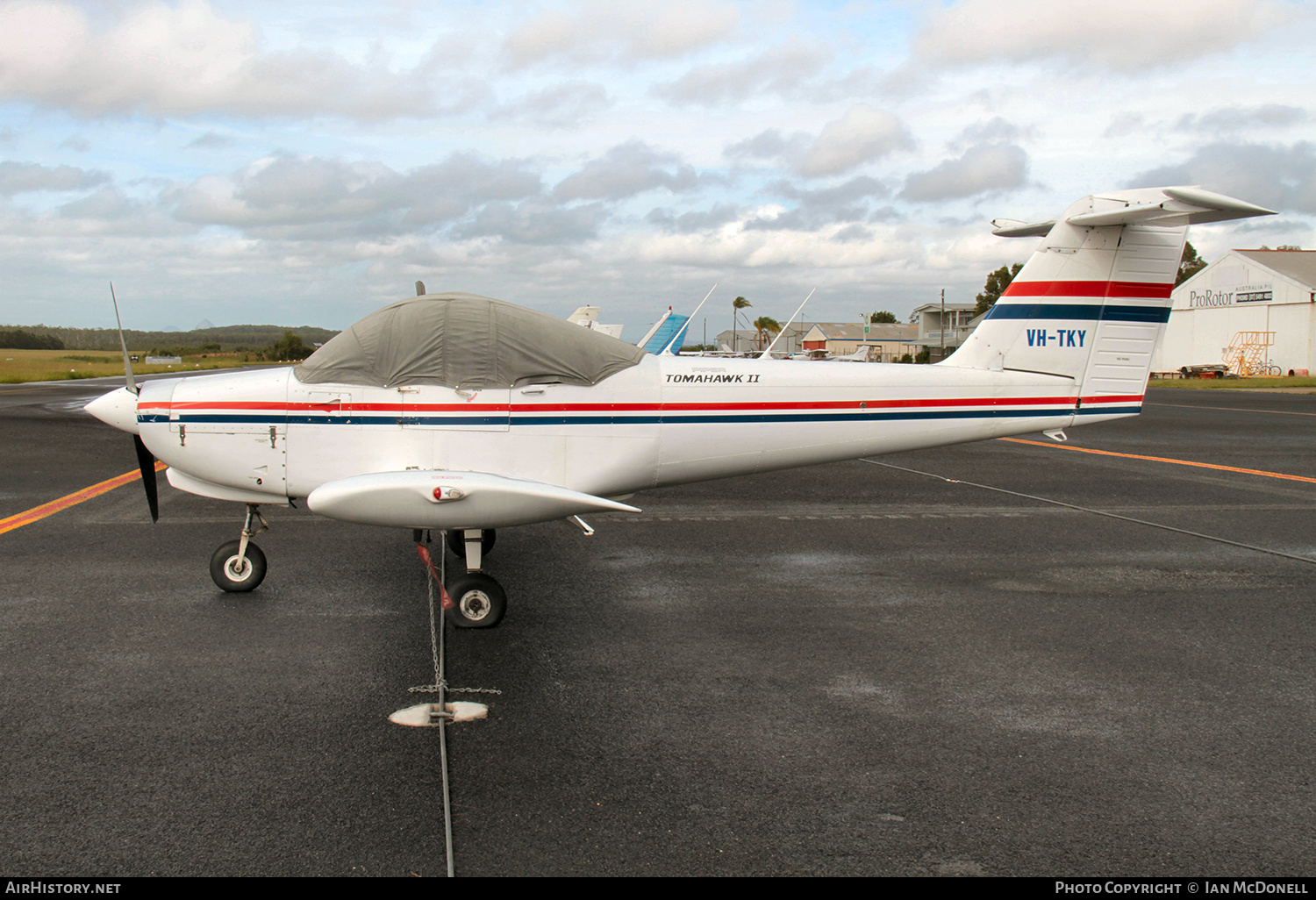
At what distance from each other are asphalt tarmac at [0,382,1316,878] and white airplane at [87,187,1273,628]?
81 centimetres

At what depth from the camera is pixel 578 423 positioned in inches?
221

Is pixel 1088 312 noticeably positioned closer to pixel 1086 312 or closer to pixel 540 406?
pixel 1086 312

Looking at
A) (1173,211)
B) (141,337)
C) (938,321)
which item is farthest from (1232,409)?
(141,337)

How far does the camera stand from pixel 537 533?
8180 millimetres

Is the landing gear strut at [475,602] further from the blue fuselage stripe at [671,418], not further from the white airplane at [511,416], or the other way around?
the blue fuselage stripe at [671,418]

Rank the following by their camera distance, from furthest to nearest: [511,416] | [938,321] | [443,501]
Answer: [938,321] → [511,416] → [443,501]

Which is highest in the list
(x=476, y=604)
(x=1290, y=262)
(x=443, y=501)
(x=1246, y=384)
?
(x=1290, y=262)

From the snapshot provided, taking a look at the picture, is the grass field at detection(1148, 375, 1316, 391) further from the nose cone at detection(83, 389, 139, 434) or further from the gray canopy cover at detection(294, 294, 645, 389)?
the nose cone at detection(83, 389, 139, 434)

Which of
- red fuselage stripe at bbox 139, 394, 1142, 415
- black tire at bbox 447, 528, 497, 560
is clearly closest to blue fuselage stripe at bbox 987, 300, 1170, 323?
red fuselage stripe at bbox 139, 394, 1142, 415

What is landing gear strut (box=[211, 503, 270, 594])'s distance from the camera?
19.5ft

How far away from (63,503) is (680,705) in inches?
329

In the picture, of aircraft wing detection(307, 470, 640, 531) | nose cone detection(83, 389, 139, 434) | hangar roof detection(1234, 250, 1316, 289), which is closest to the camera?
aircraft wing detection(307, 470, 640, 531)

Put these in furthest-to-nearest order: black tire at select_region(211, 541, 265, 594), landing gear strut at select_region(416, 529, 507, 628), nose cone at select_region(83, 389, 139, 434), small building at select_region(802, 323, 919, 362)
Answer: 1. small building at select_region(802, 323, 919, 362)
2. black tire at select_region(211, 541, 265, 594)
3. nose cone at select_region(83, 389, 139, 434)
4. landing gear strut at select_region(416, 529, 507, 628)

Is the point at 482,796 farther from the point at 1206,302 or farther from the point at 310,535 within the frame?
the point at 1206,302
